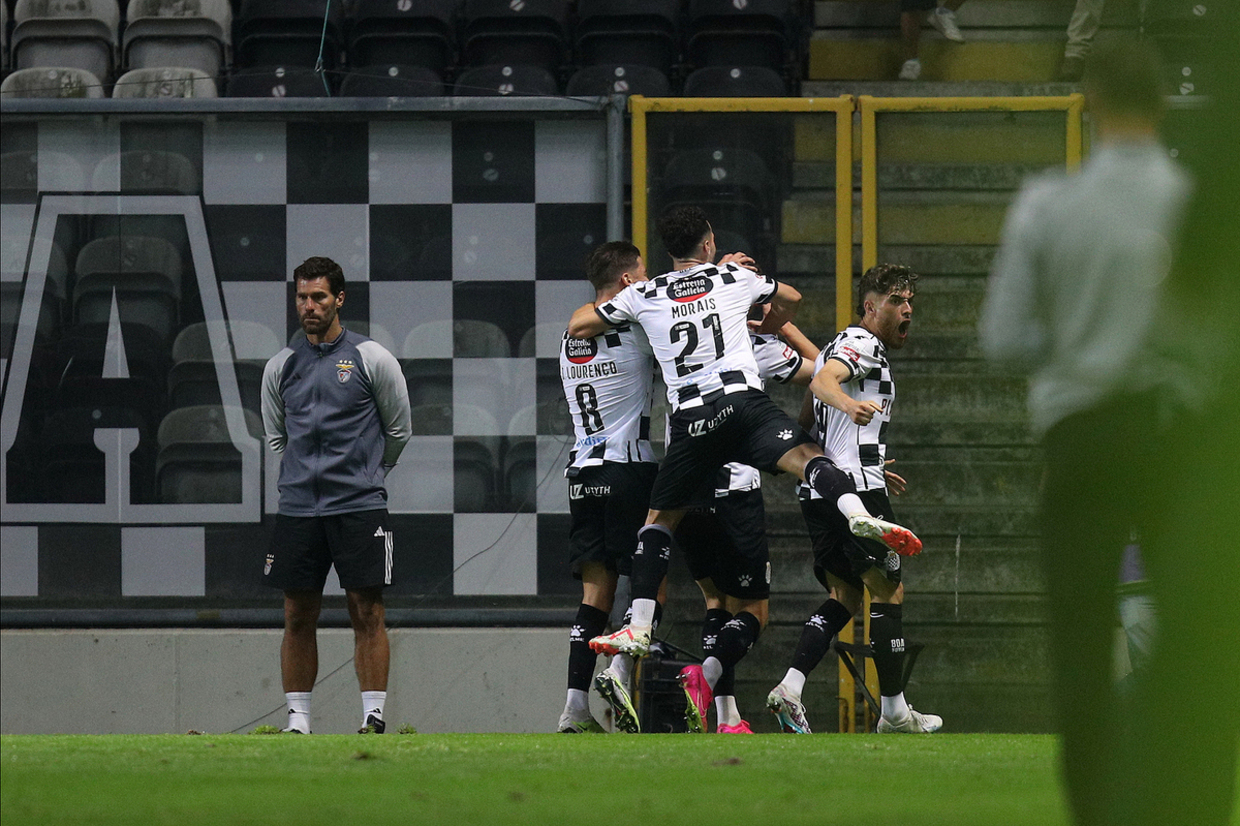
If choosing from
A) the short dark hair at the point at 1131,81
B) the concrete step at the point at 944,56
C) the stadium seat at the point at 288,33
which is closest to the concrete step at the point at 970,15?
the concrete step at the point at 944,56

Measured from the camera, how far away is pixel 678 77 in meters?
8.99

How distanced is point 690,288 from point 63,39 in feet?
16.8

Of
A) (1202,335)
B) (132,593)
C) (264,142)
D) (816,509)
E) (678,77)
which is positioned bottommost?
(132,593)

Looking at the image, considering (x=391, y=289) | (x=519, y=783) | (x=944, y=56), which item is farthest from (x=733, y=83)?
(x=519, y=783)

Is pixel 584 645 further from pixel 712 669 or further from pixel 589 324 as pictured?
pixel 589 324

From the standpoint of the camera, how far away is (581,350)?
20.6 ft

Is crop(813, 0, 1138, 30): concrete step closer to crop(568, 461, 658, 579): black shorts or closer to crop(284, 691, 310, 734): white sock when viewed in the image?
crop(568, 461, 658, 579): black shorts

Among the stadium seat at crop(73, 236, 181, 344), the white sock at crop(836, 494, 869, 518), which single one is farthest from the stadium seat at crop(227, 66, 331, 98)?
the white sock at crop(836, 494, 869, 518)

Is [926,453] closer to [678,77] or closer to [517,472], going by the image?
[517,472]

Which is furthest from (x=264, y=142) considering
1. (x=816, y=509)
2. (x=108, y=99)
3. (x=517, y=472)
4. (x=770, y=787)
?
(x=770, y=787)

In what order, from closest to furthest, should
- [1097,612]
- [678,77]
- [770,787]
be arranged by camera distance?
1. [1097,612]
2. [770,787]
3. [678,77]

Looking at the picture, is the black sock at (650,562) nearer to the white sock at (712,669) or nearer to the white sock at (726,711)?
the white sock at (712,669)

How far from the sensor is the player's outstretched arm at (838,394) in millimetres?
5715

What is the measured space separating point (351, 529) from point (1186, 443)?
4328mm
